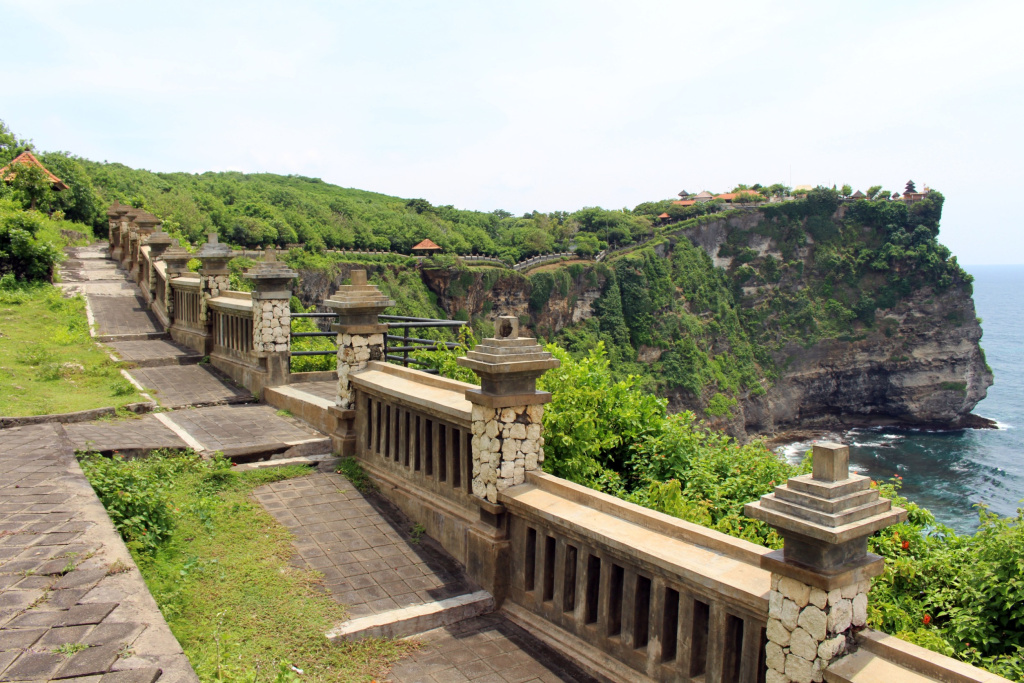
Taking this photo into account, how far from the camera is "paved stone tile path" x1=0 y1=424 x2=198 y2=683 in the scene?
3.28 m

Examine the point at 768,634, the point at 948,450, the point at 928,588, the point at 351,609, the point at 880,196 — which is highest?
the point at 880,196

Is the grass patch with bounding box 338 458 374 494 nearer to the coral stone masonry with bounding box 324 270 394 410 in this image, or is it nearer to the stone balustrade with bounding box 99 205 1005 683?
the stone balustrade with bounding box 99 205 1005 683

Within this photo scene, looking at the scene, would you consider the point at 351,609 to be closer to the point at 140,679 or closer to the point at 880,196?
the point at 140,679

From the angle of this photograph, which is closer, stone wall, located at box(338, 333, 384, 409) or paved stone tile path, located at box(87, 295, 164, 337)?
stone wall, located at box(338, 333, 384, 409)

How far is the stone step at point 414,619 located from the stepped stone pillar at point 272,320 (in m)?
6.60

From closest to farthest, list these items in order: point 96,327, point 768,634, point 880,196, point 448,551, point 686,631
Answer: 1. point 768,634
2. point 686,631
3. point 448,551
4. point 96,327
5. point 880,196

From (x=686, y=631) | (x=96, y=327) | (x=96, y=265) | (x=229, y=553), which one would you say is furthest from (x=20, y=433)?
(x=96, y=265)

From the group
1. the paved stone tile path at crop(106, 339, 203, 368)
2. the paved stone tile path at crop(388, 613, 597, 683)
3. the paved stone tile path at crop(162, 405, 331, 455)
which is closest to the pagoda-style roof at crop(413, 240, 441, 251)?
the paved stone tile path at crop(106, 339, 203, 368)

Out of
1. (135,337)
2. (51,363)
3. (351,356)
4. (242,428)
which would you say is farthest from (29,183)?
(351,356)

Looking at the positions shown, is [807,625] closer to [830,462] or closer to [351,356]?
[830,462]

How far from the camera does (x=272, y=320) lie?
11.6m

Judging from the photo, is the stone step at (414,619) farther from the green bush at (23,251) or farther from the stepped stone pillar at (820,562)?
the green bush at (23,251)

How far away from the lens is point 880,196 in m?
85.2

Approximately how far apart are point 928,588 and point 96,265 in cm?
2769
